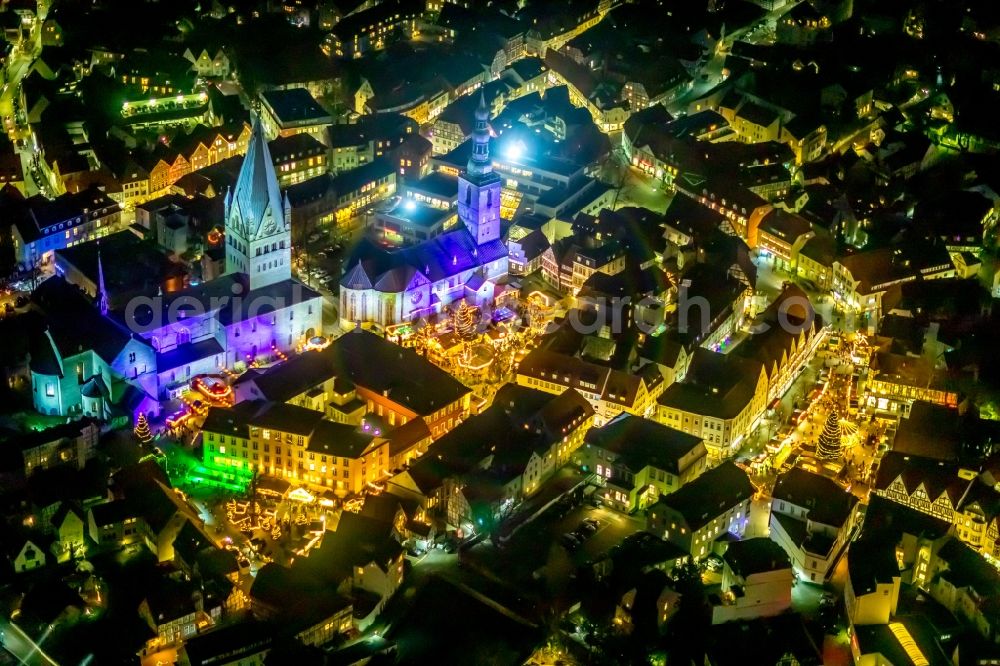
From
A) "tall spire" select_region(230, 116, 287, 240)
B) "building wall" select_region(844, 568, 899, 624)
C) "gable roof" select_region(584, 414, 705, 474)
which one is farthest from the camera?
"tall spire" select_region(230, 116, 287, 240)

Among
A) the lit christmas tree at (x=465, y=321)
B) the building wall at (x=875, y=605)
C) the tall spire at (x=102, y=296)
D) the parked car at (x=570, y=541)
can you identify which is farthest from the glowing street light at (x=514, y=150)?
the building wall at (x=875, y=605)

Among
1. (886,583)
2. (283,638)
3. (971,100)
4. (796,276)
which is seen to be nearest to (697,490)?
(886,583)

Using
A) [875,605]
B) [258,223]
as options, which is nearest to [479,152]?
[258,223]

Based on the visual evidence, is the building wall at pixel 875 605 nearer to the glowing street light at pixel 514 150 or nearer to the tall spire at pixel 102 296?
the tall spire at pixel 102 296

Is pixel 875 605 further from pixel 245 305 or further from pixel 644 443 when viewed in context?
pixel 245 305

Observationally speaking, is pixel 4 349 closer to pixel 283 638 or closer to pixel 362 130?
pixel 283 638

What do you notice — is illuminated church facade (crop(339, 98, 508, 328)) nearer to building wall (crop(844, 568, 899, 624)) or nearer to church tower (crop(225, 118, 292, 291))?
church tower (crop(225, 118, 292, 291))

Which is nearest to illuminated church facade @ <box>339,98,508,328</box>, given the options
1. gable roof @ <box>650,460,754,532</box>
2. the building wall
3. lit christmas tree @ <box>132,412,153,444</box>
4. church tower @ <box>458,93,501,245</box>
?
church tower @ <box>458,93,501,245</box>
